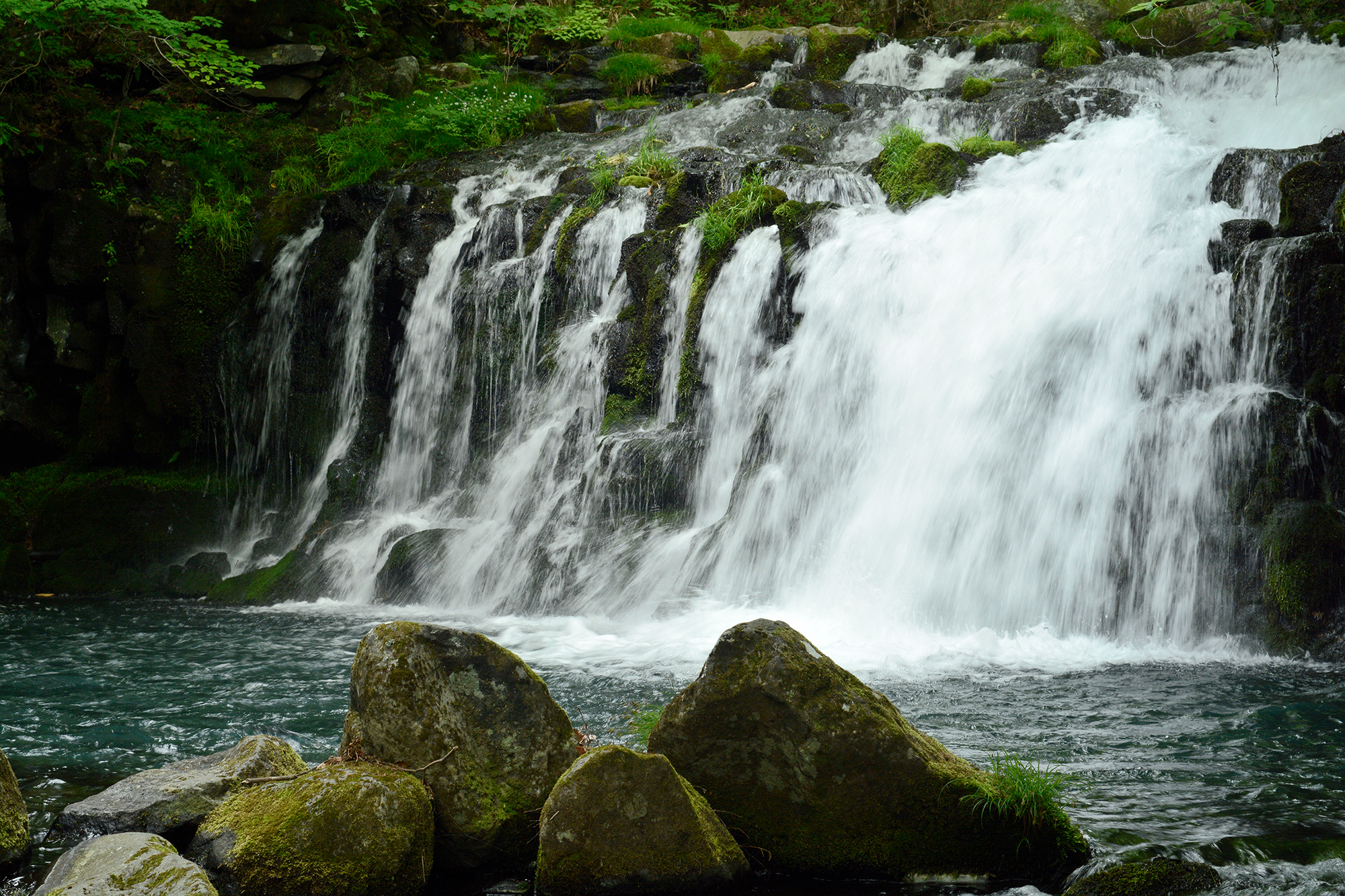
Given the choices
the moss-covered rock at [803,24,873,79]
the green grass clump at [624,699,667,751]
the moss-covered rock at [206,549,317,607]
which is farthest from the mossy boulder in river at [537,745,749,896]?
the moss-covered rock at [803,24,873,79]

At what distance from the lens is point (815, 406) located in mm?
9484

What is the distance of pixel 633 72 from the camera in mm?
17281

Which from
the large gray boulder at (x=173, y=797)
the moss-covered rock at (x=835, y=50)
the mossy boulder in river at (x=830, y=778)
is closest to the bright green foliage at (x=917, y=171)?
the moss-covered rock at (x=835, y=50)

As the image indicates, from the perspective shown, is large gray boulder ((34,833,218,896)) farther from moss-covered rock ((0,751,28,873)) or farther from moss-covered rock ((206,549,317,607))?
moss-covered rock ((206,549,317,607))

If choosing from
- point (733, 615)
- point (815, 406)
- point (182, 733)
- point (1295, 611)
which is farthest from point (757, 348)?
point (182, 733)

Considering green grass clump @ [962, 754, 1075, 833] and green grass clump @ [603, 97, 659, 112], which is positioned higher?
green grass clump @ [603, 97, 659, 112]

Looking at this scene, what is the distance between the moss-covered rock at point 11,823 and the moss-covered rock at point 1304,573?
6891 millimetres

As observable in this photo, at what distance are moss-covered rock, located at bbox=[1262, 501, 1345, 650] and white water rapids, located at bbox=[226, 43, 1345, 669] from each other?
Result: 352 millimetres

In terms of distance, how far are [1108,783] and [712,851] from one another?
1889 millimetres

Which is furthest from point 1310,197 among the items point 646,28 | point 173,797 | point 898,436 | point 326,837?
point 646,28

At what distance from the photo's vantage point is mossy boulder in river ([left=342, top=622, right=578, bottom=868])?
3.71m

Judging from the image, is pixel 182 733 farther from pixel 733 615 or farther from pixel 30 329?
pixel 30 329

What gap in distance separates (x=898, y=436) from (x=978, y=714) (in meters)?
3.81

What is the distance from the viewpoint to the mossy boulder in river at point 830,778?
357 cm
